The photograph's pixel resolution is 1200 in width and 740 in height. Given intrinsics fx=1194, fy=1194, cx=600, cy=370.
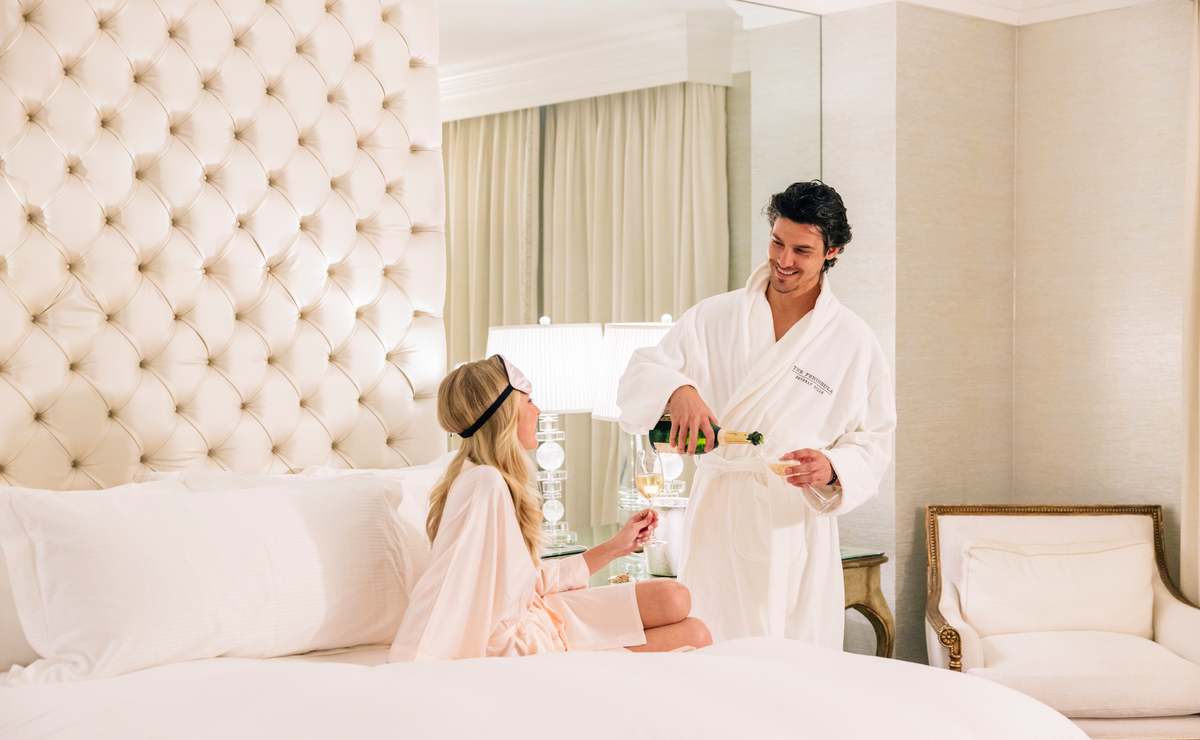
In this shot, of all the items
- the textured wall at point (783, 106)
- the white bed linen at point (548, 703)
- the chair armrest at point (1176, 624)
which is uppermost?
the textured wall at point (783, 106)

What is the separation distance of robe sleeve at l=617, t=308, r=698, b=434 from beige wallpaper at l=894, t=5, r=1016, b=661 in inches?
41.0

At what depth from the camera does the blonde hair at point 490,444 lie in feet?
8.15

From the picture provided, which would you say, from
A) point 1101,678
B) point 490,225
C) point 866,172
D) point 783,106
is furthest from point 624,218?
point 1101,678

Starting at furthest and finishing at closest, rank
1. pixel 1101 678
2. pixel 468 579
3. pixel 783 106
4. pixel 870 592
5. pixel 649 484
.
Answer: pixel 783 106 < pixel 870 592 < pixel 649 484 < pixel 1101 678 < pixel 468 579

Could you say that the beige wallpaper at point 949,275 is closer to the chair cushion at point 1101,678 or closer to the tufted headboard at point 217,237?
the chair cushion at point 1101,678

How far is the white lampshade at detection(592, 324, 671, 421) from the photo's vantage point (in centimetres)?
349

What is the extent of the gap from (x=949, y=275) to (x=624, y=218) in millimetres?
1140

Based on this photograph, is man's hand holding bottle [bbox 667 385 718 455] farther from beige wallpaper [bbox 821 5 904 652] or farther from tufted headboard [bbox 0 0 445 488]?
beige wallpaper [bbox 821 5 904 652]

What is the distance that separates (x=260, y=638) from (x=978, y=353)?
2679mm

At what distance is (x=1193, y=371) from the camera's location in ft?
11.8

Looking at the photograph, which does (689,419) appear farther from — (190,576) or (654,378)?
(190,576)

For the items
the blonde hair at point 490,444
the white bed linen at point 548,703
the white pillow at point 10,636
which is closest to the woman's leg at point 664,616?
the blonde hair at point 490,444

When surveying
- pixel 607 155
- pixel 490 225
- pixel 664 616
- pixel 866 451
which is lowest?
pixel 664 616

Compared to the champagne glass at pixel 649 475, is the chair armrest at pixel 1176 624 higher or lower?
lower
